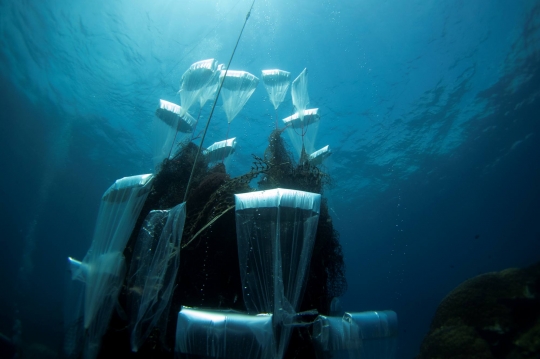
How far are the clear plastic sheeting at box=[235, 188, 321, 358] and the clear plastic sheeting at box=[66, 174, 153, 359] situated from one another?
270 cm

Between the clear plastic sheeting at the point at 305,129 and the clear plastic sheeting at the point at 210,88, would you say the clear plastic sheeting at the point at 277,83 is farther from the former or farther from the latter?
the clear plastic sheeting at the point at 210,88

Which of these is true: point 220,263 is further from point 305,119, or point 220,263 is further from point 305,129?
point 305,119

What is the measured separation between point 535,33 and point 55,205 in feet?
238

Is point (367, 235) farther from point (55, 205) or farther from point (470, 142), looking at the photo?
point (55, 205)

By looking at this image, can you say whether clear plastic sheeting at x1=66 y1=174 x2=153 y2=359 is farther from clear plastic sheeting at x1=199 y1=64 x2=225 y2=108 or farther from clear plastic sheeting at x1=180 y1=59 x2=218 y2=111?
clear plastic sheeting at x1=199 y1=64 x2=225 y2=108

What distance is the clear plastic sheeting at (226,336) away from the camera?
367cm

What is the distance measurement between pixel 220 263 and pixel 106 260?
2.19 metres

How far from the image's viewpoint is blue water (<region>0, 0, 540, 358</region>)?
49.4 feet

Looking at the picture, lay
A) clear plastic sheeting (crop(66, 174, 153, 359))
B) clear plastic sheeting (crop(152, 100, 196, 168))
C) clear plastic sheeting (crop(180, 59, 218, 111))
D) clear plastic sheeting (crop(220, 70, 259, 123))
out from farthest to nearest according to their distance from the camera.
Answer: clear plastic sheeting (crop(220, 70, 259, 123)) < clear plastic sheeting (crop(152, 100, 196, 168)) < clear plastic sheeting (crop(180, 59, 218, 111)) < clear plastic sheeting (crop(66, 174, 153, 359))

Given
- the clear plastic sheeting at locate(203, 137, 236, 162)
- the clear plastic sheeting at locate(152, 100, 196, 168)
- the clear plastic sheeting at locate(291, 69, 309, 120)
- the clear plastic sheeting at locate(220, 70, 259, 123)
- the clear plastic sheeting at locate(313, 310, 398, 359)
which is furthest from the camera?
the clear plastic sheeting at locate(203, 137, 236, 162)

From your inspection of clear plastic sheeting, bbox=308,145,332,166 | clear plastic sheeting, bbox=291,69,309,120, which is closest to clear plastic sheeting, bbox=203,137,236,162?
clear plastic sheeting, bbox=291,69,309,120

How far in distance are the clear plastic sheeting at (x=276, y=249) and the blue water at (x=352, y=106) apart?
164 inches

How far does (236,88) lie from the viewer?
7.86 metres

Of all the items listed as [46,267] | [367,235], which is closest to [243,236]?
[367,235]
